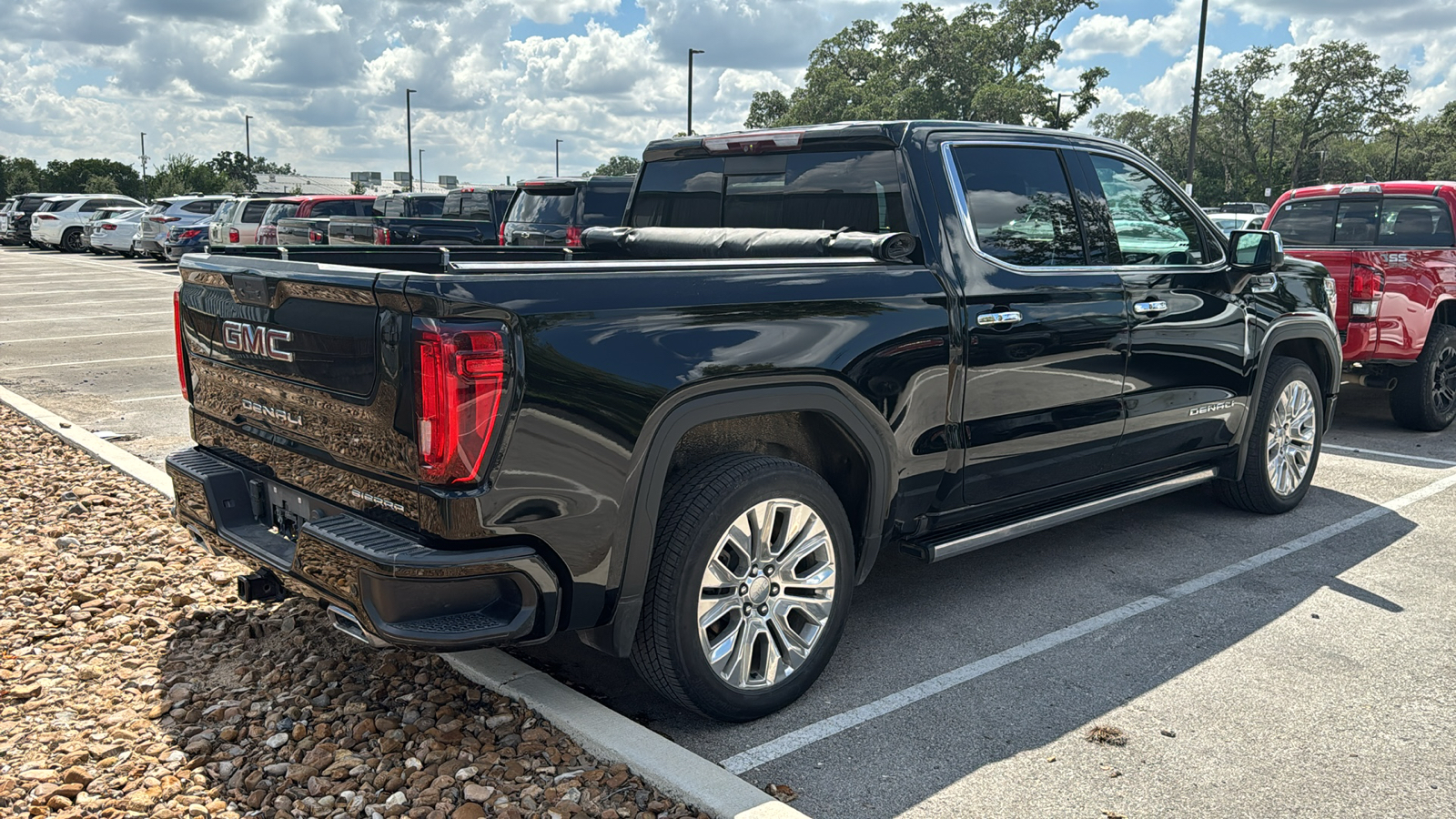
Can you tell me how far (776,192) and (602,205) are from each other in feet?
29.2

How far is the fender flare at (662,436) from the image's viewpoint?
323 cm

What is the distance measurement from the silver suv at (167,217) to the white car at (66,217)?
16.8 ft

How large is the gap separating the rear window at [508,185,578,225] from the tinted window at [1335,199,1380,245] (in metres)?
7.90

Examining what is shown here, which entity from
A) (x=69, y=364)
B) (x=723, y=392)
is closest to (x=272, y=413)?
(x=723, y=392)

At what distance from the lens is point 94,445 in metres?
7.09

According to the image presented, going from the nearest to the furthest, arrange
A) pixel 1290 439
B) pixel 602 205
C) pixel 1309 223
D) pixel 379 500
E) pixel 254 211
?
pixel 379 500
pixel 1290 439
pixel 1309 223
pixel 602 205
pixel 254 211

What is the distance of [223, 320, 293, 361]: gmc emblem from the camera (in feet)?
11.1

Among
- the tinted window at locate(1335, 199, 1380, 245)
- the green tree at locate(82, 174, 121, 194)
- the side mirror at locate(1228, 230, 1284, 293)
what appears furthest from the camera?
the green tree at locate(82, 174, 121, 194)

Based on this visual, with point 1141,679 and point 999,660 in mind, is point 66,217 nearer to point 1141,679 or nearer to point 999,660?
point 999,660

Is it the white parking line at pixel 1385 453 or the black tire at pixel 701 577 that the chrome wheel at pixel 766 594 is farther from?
the white parking line at pixel 1385 453

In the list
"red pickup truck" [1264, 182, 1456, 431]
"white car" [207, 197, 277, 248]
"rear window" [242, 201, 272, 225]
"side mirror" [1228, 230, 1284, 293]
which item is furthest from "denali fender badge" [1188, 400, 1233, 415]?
"rear window" [242, 201, 272, 225]

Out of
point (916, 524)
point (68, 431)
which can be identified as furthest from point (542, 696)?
point (68, 431)

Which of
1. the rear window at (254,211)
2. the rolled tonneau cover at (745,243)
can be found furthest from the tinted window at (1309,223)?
the rear window at (254,211)

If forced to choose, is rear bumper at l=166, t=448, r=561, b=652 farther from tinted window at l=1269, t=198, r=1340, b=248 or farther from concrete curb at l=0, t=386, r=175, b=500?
tinted window at l=1269, t=198, r=1340, b=248
